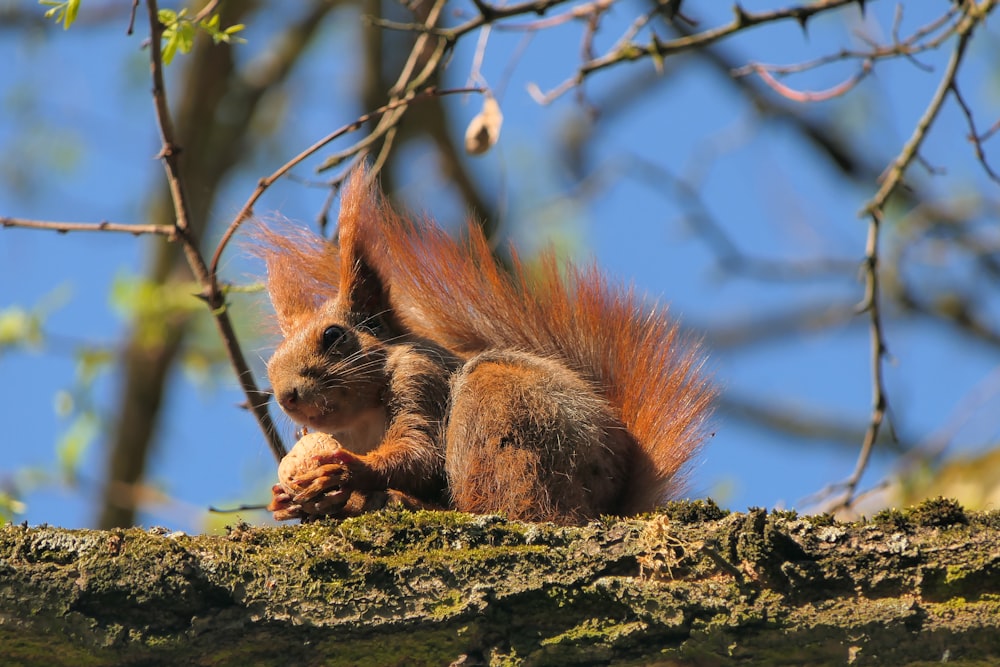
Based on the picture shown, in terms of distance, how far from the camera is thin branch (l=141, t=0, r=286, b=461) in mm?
2621

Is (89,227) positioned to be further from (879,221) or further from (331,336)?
(879,221)

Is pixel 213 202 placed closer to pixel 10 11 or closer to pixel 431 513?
pixel 10 11

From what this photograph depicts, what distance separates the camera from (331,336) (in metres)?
3.09

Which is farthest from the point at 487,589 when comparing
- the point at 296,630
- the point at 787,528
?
the point at 787,528

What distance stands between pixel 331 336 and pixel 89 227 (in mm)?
675

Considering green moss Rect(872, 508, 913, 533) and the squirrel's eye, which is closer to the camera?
green moss Rect(872, 508, 913, 533)

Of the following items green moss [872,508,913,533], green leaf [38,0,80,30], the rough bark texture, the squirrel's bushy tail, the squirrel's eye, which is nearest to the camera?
the rough bark texture

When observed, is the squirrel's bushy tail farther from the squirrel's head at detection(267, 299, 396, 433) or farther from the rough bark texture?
the rough bark texture

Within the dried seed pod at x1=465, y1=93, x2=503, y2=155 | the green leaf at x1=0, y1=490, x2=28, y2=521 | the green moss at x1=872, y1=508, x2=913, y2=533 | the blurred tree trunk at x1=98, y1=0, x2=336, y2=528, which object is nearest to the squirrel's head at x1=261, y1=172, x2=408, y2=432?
the dried seed pod at x1=465, y1=93, x2=503, y2=155

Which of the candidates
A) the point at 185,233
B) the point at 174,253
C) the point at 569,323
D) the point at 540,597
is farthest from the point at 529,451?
the point at 174,253

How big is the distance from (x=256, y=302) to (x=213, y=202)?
2.23 meters

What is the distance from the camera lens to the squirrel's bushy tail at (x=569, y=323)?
2918 millimetres

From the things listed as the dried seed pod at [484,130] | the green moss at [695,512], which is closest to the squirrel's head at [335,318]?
the dried seed pod at [484,130]

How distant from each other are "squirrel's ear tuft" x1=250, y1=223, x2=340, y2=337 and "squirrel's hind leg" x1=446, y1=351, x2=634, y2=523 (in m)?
0.79
